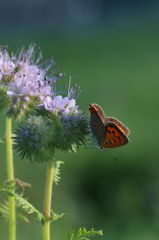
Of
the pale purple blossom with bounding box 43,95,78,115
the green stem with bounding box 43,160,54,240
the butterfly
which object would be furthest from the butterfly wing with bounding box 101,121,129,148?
the green stem with bounding box 43,160,54,240

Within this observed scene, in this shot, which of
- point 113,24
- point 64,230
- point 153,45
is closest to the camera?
point 64,230

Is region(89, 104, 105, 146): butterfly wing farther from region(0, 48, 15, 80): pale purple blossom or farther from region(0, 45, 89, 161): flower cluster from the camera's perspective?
region(0, 48, 15, 80): pale purple blossom

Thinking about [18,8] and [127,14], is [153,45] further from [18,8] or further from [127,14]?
[18,8]

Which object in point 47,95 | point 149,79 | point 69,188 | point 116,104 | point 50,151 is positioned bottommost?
point 50,151

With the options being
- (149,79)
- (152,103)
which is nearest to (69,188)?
(152,103)

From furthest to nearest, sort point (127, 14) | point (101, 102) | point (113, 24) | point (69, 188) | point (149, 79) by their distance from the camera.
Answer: point (127, 14)
point (113, 24)
point (149, 79)
point (101, 102)
point (69, 188)

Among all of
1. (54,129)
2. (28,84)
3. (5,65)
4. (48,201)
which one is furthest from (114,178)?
(48,201)

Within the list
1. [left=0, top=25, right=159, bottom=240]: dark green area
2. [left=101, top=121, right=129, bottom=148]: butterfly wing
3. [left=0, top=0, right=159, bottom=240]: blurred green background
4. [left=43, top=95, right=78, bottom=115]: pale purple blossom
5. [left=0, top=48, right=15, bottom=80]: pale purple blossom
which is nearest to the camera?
[left=101, top=121, right=129, bottom=148]: butterfly wing

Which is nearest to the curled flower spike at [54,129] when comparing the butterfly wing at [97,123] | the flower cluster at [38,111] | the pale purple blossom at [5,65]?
the flower cluster at [38,111]
